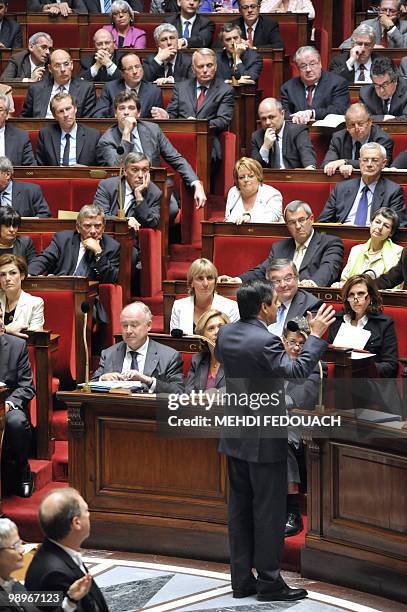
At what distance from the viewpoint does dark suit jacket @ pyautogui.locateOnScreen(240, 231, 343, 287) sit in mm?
3670

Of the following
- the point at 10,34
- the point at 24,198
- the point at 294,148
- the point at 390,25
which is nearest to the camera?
the point at 24,198

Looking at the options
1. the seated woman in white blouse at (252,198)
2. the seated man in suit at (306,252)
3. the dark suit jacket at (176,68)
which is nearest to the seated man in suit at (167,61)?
the dark suit jacket at (176,68)

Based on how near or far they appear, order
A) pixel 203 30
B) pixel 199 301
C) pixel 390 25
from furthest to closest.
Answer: pixel 203 30 < pixel 390 25 < pixel 199 301

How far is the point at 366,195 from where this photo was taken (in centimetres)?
396

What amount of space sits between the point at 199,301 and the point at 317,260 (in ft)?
1.43

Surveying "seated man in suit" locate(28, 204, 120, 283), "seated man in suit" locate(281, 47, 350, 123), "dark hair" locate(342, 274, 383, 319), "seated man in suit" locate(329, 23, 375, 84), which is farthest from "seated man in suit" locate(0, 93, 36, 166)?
"dark hair" locate(342, 274, 383, 319)

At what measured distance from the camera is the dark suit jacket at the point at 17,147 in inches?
178

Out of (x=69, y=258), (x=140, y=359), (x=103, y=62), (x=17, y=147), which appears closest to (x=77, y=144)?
(x=17, y=147)

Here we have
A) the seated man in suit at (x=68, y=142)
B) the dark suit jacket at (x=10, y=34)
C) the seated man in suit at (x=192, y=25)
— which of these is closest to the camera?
the seated man in suit at (x=68, y=142)

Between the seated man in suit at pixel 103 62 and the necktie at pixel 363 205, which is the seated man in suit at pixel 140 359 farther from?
the seated man in suit at pixel 103 62

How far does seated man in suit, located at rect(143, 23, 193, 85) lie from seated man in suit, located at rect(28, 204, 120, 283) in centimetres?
120

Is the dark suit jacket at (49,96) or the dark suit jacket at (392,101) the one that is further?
the dark suit jacket at (49,96)

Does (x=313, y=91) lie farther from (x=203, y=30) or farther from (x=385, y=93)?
(x=203, y=30)

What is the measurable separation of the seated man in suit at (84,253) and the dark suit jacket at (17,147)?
0.70m
